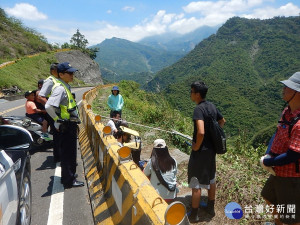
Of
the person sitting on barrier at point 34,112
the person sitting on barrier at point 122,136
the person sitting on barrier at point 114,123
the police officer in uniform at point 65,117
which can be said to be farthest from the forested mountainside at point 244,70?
the police officer in uniform at point 65,117

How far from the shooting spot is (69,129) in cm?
399

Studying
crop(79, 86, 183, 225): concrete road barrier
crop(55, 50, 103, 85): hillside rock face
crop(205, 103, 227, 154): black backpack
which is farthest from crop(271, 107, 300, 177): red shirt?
crop(55, 50, 103, 85): hillside rock face

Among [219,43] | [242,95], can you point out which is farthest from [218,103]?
[219,43]

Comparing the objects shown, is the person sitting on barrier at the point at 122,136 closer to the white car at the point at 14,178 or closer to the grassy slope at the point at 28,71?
the white car at the point at 14,178

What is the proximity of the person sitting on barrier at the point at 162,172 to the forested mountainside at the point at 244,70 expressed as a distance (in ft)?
95.6

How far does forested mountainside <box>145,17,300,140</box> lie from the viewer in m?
68.0

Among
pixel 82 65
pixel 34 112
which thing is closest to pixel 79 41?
pixel 82 65

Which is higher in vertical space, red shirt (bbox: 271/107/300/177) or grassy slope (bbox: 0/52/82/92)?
grassy slope (bbox: 0/52/82/92)

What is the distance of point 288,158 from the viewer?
7.19ft

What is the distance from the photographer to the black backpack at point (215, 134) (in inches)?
125

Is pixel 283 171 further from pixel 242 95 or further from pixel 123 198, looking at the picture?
pixel 242 95

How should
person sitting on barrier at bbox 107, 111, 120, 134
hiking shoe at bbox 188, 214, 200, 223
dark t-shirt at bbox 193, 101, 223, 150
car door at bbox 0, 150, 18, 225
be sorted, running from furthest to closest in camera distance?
person sitting on barrier at bbox 107, 111, 120, 134, hiking shoe at bbox 188, 214, 200, 223, dark t-shirt at bbox 193, 101, 223, 150, car door at bbox 0, 150, 18, 225

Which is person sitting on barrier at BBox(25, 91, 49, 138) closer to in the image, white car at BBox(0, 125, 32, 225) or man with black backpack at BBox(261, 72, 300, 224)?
white car at BBox(0, 125, 32, 225)

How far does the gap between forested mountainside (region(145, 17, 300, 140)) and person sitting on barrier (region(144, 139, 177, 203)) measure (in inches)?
1147
